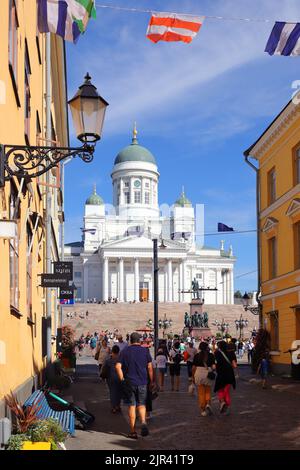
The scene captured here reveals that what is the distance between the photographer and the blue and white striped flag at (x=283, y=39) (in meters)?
13.0

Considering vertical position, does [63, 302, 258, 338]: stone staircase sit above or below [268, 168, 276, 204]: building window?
below

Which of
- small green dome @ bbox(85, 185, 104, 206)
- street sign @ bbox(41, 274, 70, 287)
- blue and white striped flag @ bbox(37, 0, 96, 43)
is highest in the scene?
small green dome @ bbox(85, 185, 104, 206)

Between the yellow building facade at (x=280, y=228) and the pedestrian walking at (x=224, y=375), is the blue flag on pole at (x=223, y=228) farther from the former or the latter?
the pedestrian walking at (x=224, y=375)

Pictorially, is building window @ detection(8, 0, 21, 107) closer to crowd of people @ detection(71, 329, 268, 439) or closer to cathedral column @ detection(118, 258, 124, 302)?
crowd of people @ detection(71, 329, 268, 439)

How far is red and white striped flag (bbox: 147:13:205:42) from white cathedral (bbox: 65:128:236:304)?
91146 mm

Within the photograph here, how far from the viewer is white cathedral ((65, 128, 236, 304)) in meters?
108

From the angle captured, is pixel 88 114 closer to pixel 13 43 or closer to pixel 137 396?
pixel 13 43

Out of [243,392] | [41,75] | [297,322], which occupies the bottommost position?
[243,392]

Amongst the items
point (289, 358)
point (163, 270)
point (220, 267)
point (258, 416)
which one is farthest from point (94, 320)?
point (258, 416)

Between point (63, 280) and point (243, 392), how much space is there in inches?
289

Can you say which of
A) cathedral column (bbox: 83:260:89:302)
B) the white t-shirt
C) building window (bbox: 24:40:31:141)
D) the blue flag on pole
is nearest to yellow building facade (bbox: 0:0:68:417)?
building window (bbox: 24:40:31:141)

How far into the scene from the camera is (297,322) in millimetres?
25188

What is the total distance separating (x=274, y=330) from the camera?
28859 mm
